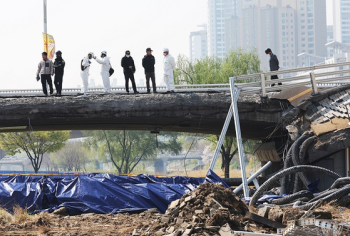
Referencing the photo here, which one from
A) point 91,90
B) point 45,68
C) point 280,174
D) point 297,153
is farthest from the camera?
point 91,90

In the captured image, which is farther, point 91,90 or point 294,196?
point 91,90

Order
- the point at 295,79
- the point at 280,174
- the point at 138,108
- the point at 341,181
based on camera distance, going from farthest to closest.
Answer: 1. the point at 138,108
2. the point at 295,79
3. the point at 280,174
4. the point at 341,181

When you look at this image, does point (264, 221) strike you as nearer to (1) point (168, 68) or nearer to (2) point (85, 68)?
(1) point (168, 68)

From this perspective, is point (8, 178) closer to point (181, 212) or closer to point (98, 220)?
point (98, 220)

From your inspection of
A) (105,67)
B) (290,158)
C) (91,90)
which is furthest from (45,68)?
(290,158)

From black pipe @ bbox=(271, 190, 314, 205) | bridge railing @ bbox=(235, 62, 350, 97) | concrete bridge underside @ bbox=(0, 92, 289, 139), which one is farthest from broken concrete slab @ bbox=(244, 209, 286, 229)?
concrete bridge underside @ bbox=(0, 92, 289, 139)

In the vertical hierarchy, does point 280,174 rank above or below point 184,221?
above

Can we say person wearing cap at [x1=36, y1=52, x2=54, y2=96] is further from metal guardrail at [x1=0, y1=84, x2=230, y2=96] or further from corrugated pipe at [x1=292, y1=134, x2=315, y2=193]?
corrugated pipe at [x1=292, y1=134, x2=315, y2=193]

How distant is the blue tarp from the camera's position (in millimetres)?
14305

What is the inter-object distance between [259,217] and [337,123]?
774 centimetres

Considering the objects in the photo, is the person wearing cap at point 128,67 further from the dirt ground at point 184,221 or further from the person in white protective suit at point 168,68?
the dirt ground at point 184,221

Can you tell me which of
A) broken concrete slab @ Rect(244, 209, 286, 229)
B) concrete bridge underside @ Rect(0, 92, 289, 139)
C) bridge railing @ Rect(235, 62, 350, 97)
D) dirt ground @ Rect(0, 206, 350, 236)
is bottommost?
dirt ground @ Rect(0, 206, 350, 236)

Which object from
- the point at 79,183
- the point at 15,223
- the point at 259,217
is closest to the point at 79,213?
the point at 79,183

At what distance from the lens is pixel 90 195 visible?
14.5 m
